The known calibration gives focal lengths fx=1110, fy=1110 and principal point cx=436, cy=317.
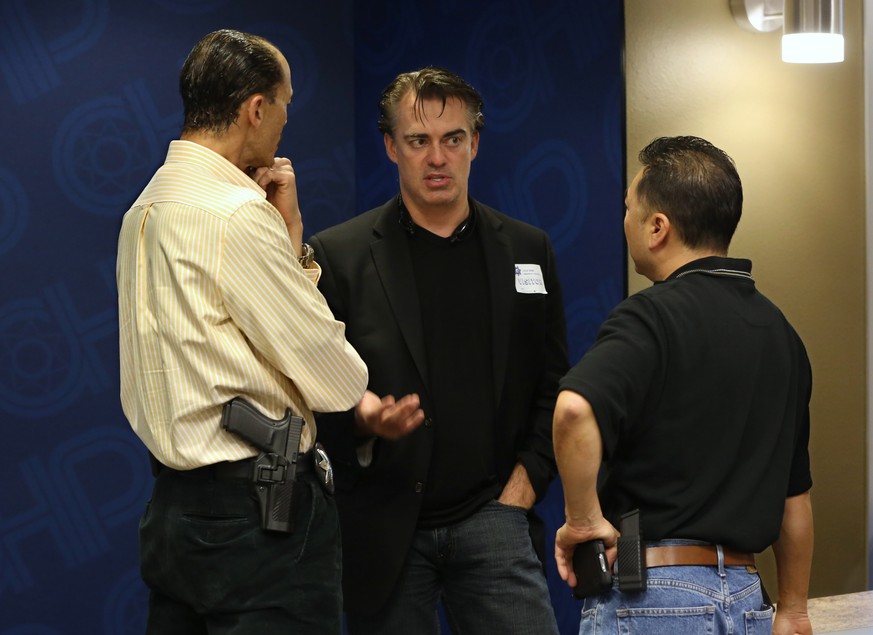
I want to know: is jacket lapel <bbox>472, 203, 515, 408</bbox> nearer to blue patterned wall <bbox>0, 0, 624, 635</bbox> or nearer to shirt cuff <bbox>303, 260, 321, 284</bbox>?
shirt cuff <bbox>303, 260, 321, 284</bbox>

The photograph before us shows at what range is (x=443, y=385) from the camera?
264 centimetres

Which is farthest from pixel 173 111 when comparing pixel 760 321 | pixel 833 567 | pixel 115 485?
pixel 833 567

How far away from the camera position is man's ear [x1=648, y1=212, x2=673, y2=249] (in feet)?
6.52

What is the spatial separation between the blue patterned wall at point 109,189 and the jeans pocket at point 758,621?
1785mm

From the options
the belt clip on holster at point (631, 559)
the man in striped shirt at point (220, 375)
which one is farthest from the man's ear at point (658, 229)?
the man in striped shirt at point (220, 375)

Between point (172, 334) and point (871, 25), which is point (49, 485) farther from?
point (871, 25)

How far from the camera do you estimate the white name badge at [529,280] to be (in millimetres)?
2758

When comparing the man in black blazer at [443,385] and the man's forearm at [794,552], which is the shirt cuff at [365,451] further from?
the man's forearm at [794,552]

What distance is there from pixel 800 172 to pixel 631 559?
2.43 m

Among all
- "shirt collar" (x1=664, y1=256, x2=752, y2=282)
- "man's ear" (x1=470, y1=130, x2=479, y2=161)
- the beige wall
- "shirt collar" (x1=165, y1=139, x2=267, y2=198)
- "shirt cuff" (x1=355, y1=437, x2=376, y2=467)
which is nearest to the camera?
"shirt collar" (x1=664, y1=256, x2=752, y2=282)

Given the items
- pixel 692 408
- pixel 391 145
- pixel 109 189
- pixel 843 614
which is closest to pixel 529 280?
pixel 391 145

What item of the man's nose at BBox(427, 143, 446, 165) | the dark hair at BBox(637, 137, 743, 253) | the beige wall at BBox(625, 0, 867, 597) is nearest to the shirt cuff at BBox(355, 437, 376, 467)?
the man's nose at BBox(427, 143, 446, 165)

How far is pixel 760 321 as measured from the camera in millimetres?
1942

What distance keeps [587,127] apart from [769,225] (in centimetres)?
78
